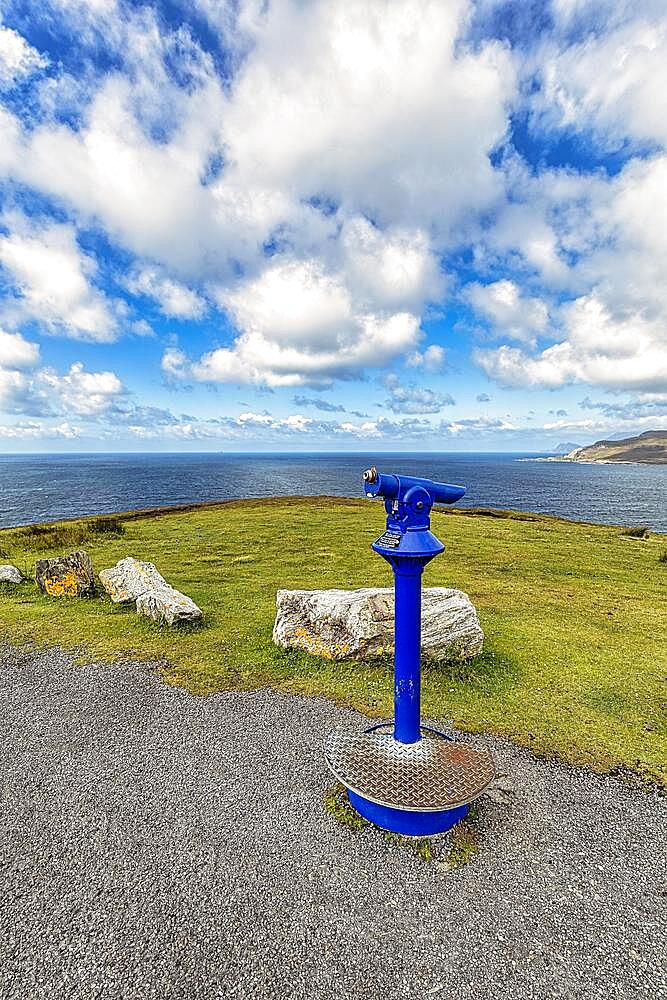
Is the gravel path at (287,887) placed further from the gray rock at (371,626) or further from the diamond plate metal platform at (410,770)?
the gray rock at (371,626)

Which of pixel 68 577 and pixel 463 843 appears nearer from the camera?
pixel 463 843

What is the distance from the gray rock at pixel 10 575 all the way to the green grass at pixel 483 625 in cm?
42

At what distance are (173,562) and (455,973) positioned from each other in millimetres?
16380

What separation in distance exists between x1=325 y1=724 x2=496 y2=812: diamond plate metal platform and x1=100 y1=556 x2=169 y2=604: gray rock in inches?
331

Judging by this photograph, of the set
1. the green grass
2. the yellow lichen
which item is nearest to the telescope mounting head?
the green grass

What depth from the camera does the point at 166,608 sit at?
455 inches

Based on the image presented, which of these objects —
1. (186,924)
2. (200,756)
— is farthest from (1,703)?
(186,924)

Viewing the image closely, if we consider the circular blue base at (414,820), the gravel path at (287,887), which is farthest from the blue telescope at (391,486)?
the gravel path at (287,887)

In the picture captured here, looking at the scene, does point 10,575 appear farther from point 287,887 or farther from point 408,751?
point 408,751

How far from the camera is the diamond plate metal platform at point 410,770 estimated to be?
16.8 ft

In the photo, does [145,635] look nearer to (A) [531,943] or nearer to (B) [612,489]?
(A) [531,943]

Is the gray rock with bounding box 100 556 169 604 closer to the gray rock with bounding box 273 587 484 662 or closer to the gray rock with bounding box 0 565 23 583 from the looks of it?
the gray rock with bounding box 0 565 23 583

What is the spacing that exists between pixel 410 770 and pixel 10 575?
14729 mm

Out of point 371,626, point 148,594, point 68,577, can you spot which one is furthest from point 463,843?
point 68,577
